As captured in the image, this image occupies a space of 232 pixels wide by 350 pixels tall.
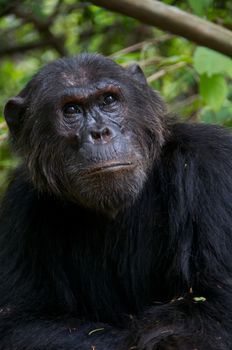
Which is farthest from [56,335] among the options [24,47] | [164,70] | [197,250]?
[24,47]

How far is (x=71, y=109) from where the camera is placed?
17.9 ft

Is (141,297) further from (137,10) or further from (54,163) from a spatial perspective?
(137,10)

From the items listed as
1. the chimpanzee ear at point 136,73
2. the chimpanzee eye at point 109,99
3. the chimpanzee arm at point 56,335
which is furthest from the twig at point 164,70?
the chimpanzee arm at point 56,335

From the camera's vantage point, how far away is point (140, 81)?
19.3 ft

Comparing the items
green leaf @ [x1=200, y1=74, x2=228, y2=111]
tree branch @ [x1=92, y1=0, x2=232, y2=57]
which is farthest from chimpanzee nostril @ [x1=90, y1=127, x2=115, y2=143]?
green leaf @ [x1=200, y1=74, x2=228, y2=111]

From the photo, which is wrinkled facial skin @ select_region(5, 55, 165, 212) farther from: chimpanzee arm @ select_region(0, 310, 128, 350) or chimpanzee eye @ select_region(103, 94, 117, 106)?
chimpanzee arm @ select_region(0, 310, 128, 350)

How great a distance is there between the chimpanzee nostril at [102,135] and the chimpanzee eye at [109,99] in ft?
1.14

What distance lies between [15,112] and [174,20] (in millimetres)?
1476

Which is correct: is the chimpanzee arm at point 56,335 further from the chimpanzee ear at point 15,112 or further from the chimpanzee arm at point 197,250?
the chimpanzee ear at point 15,112

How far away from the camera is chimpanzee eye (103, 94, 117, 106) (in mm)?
5473

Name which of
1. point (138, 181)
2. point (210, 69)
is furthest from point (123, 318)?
point (210, 69)

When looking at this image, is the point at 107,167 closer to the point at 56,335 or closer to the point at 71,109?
the point at 71,109

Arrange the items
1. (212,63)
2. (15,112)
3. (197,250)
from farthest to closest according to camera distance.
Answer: (212,63)
(15,112)
(197,250)

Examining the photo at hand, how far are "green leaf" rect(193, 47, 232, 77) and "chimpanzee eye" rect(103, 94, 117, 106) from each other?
1.38 m
